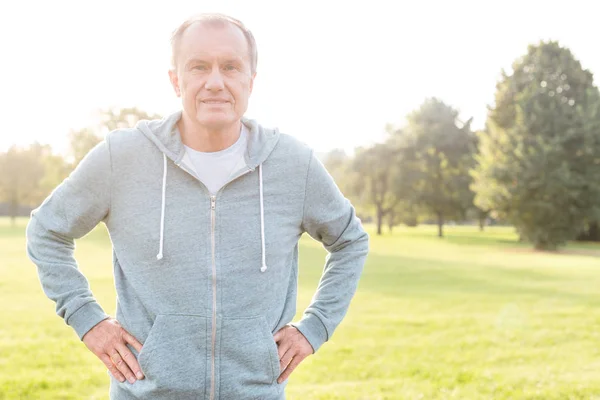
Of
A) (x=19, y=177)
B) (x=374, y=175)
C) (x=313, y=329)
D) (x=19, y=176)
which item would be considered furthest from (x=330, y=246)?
(x=19, y=176)

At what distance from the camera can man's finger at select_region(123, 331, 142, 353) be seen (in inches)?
105

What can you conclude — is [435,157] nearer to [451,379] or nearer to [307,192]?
[451,379]

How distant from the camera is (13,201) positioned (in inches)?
3127

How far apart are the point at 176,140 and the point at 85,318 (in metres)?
0.84

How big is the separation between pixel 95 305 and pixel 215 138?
0.89 m

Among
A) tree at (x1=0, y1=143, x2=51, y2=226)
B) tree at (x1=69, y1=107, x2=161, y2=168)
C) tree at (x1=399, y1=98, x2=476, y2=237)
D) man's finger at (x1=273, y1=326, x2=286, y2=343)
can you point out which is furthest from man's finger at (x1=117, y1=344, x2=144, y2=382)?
tree at (x1=0, y1=143, x2=51, y2=226)

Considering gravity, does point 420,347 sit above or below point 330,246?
below

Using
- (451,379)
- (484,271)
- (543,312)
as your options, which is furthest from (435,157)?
(451,379)

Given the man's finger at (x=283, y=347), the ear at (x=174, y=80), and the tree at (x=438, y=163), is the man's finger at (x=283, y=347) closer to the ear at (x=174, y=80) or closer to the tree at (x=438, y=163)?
the ear at (x=174, y=80)

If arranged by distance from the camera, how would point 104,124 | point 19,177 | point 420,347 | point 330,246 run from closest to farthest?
point 330,246
point 420,347
point 104,124
point 19,177

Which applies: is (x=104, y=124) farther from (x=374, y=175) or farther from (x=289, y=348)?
(x=289, y=348)

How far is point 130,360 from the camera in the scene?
106 inches

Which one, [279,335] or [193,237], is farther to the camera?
[279,335]

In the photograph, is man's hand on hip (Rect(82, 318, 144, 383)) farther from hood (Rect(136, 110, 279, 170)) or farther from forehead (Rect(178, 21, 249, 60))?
forehead (Rect(178, 21, 249, 60))
